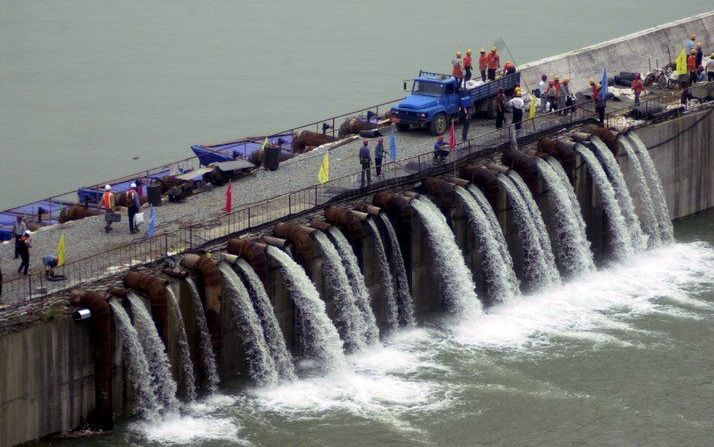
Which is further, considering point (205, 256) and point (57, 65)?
point (57, 65)

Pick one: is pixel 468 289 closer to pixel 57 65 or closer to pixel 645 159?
pixel 645 159

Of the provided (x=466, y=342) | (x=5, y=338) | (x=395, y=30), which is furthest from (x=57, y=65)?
(x=5, y=338)

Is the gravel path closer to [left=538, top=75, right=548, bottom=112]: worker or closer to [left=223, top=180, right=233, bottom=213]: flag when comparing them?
[left=223, top=180, right=233, bottom=213]: flag

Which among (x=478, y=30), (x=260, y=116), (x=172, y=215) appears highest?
(x=478, y=30)

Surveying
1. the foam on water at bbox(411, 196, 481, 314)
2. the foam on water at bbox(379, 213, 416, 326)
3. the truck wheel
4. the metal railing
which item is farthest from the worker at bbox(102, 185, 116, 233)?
the truck wheel

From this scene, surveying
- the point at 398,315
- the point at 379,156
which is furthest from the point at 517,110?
the point at 398,315

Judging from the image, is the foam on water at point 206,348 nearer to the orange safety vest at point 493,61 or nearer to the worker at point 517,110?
the worker at point 517,110
